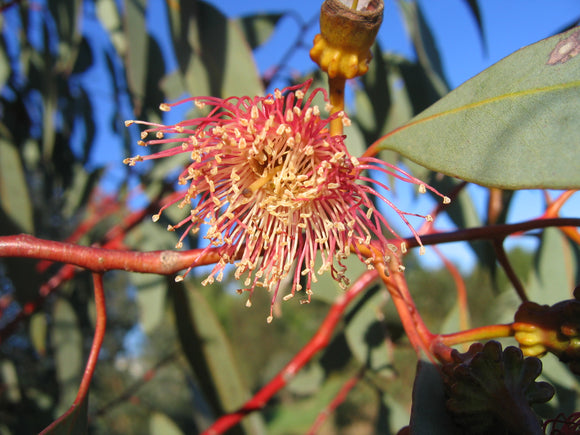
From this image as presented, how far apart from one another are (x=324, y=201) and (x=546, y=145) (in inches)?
14.3

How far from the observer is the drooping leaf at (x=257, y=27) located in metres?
1.57

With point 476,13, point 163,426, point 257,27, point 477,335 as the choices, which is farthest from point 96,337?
point 257,27

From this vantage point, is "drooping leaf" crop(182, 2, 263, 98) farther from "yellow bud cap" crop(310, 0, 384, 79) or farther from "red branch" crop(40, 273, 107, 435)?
"red branch" crop(40, 273, 107, 435)

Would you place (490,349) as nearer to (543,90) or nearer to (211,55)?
(543,90)

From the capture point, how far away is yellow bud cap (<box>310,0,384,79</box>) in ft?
2.12

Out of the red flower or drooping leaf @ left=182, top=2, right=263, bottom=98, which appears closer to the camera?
the red flower

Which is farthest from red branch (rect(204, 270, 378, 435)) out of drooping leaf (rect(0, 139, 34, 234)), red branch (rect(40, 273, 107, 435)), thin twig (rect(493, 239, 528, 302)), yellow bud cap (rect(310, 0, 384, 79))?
drooping leaf (rect(0, 139, 34, 234))

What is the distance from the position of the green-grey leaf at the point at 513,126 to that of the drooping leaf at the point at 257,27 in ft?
3.47

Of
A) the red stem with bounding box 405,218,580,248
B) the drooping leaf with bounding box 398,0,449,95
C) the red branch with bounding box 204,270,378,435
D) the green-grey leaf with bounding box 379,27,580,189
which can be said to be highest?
the drooping leaf with bounding box 398,0,449,95

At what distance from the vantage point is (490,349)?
536mm

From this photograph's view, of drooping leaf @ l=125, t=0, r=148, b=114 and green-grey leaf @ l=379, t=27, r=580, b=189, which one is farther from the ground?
drooping leaf @ l=125, t=0, r=148, b=114

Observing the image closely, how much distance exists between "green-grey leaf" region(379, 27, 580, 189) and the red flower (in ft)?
0.35

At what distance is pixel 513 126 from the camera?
1.76 feet

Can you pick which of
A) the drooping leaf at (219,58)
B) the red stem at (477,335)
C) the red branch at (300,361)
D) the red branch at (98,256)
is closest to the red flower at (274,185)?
the red branch at (98,256)
